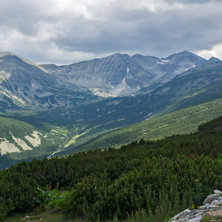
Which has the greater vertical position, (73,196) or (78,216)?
(73,196)

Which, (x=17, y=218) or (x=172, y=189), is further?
(x=17, y=218)

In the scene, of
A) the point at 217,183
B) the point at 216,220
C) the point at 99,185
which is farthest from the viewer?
the point at 99,185

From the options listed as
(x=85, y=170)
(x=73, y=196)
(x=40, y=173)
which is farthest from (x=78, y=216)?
(x=40, y=173)

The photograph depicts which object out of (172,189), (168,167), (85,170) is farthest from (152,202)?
(85,170)

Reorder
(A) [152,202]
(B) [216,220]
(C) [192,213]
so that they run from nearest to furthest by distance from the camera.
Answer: (B) [216,220] < (C) [192,213] < (A) [152,202]

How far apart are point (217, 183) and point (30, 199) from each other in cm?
1906

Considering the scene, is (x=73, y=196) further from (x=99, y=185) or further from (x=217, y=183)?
(x=217, y=183)

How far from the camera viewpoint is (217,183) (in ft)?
67.0

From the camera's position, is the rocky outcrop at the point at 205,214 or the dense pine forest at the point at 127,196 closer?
the rocky outcrop at the point at 205,214

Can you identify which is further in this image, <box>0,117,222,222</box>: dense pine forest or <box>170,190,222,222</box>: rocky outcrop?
<box>0,117,222,222</box>: dense pine forest

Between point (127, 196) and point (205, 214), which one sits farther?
point (127, 196)

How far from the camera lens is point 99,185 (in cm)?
2373

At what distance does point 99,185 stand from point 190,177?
29.6 feet

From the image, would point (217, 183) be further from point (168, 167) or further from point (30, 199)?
point (30, 199)
